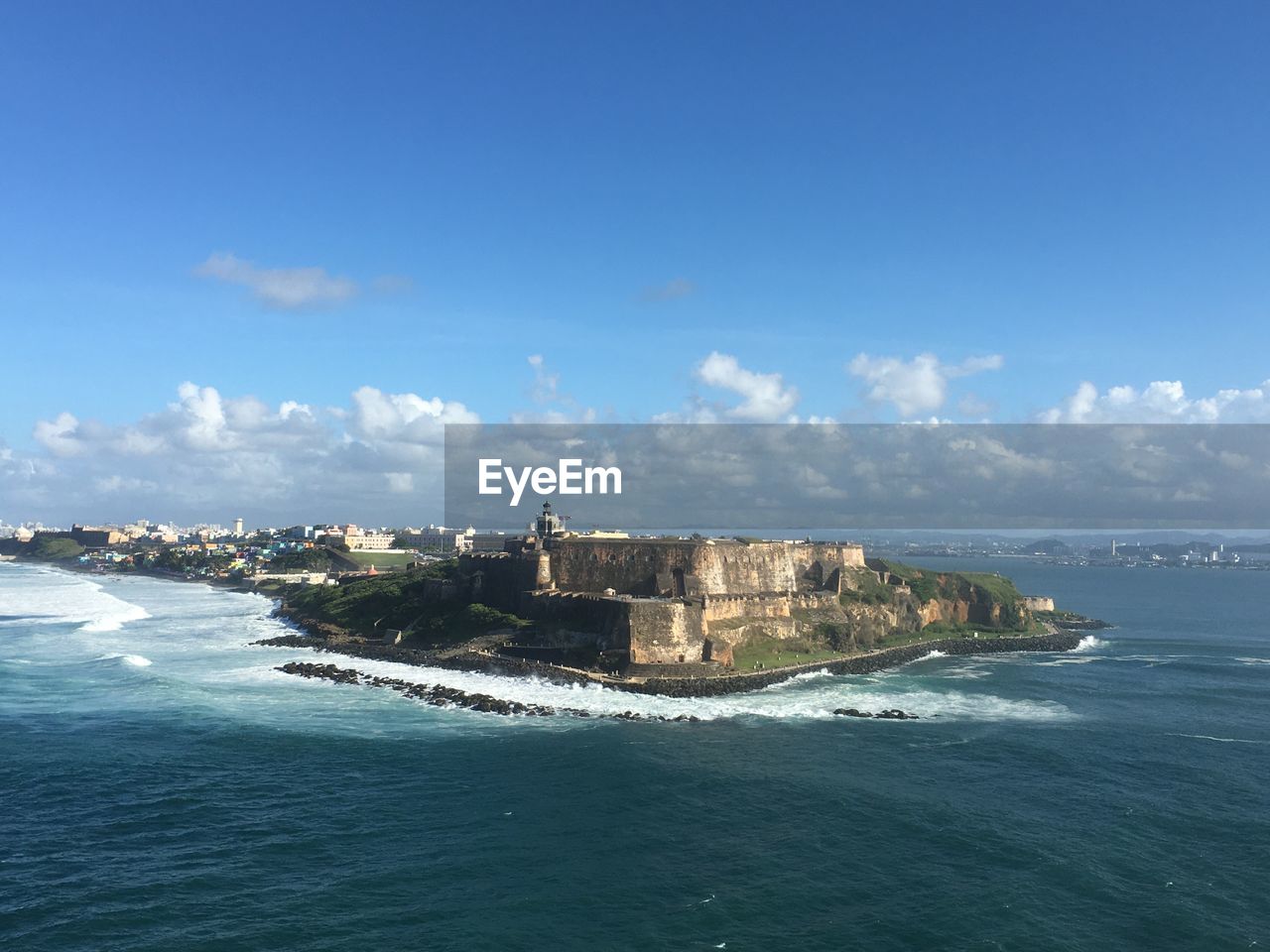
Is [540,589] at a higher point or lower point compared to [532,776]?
higher

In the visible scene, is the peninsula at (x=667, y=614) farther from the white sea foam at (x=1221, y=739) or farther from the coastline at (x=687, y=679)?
the white sea foam at (x=1221, y=739)

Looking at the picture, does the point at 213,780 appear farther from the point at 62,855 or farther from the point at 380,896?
the point at 380,896

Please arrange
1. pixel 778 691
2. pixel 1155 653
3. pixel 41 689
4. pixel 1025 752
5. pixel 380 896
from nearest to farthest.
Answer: pixel 380 896
pixel 1025 752
pixel 41 689
pixel 778 691
pixel 1155 653

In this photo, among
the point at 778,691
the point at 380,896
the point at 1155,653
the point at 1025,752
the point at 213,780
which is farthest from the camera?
the point at 1155,653

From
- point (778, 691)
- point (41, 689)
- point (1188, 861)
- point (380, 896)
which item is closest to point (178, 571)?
point (41, 689)

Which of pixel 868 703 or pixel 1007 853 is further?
pixel 868 703

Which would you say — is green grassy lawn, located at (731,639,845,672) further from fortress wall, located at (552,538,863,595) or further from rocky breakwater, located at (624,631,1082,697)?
fortress wall, located at (552,538,863,595)

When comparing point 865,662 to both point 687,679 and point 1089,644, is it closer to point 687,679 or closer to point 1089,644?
point 687,679
